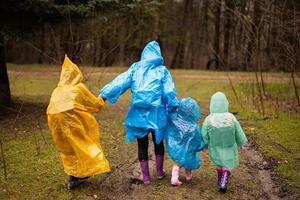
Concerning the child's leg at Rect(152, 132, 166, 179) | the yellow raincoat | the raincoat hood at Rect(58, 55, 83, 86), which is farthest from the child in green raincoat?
the raincoat hood at Rect(58, 55, 83, 86)

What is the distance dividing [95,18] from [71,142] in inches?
255

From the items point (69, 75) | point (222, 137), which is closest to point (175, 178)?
point (222, 137)

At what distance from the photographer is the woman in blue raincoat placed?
6.38 meters

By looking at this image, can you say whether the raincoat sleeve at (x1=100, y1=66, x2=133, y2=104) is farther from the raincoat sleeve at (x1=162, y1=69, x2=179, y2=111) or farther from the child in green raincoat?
the child in green raincoat

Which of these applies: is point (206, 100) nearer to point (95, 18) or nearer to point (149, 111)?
point (95, 18)

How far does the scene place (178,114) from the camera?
21.7ft

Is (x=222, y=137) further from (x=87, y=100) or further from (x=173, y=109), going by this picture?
(x=87, y=100)

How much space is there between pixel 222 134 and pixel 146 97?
1056 millimetres

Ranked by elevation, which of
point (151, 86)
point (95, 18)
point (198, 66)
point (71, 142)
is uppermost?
point (95, 18)

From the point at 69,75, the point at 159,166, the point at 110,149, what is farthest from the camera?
the point at 110,149

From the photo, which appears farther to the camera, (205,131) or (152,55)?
(152,55)

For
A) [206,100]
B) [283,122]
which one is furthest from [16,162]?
[206,100]

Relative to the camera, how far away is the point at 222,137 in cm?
623

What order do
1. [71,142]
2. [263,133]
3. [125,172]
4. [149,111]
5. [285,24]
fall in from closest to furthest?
[71,142]
[149,111]
[125,172]
[263,133]
[285,24]
